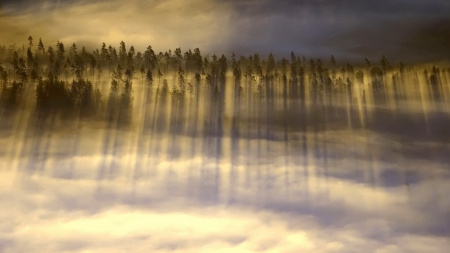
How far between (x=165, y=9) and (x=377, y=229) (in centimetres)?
146

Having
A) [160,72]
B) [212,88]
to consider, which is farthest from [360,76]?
[160,72]

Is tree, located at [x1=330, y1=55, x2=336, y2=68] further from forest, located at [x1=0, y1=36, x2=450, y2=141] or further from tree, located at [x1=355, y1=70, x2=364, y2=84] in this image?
tree, located at [x1=355, y1=70, x2=364, y2=84]

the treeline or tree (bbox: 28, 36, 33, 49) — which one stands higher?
tree (bbox: 28, 36, 33, 49)

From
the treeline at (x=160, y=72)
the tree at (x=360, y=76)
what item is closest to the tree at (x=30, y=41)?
the treeline at (x=160, y=72)

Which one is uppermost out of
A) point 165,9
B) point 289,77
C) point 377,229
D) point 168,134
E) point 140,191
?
point 165,9

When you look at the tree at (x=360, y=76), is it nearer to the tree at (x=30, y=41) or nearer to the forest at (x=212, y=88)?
the forest at (x=212, y=88)

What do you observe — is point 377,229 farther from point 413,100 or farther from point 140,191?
point 140,191

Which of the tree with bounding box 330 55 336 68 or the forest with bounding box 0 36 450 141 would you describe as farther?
the tree with bounding box 330 55 336 68

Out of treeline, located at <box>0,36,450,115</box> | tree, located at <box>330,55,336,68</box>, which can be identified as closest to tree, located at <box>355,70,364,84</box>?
treeline, located at <box>0,36,450,115</box>

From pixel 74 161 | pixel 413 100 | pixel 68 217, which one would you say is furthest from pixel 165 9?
pixel 413 100

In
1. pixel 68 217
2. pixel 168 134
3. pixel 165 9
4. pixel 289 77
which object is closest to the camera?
pixel 68 217

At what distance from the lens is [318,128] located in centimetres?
205

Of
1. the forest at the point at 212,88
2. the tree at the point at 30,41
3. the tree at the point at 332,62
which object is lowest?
the forest at the point at 212,88

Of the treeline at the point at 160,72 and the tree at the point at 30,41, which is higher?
the tree at the point at 30,41
